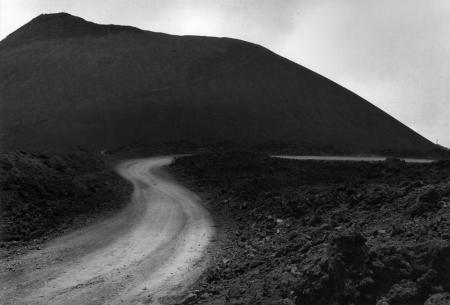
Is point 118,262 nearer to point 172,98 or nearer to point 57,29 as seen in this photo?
point 172,98

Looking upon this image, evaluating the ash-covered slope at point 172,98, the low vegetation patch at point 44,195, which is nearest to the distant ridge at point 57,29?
the ash-covered slope at point 172,98

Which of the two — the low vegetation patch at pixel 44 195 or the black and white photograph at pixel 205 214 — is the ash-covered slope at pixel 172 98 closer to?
the black and white photograph at pixel 205 214

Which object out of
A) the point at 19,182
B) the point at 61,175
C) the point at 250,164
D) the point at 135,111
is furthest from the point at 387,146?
the point at 19,182

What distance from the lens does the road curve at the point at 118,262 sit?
33.1ft

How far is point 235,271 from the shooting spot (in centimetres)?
1152

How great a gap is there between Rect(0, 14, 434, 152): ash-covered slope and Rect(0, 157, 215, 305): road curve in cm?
3653

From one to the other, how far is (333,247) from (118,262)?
600 centimetres

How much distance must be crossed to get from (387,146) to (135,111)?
3304 cm

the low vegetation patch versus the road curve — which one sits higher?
the low vegetation patch

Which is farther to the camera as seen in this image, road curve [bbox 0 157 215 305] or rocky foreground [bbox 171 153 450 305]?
road curve [bbox 0 157 215 305]

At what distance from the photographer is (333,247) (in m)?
8.73

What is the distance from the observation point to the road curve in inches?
397

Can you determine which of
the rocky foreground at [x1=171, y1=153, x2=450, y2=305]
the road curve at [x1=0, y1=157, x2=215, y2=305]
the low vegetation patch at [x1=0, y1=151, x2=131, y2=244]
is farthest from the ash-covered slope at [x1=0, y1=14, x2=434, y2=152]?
the rocky foreground at [x1=171, y1=153, x2=450, y2=305]

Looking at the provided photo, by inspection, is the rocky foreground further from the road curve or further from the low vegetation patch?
the low vegetation patch
